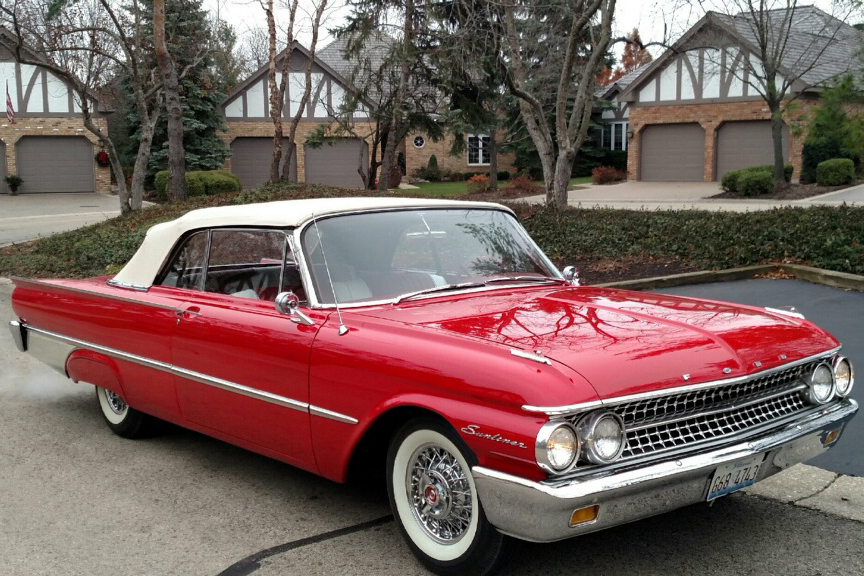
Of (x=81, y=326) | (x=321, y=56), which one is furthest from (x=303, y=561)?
(x=321, y=56)

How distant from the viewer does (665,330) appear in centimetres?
385

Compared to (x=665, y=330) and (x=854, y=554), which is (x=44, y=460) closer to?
(x=665, y=330)

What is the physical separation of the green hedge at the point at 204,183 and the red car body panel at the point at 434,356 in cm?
2575

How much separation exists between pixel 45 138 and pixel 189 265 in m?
37.1

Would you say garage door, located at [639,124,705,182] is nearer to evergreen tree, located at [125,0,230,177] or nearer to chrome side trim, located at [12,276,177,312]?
evergreen tree, located at [125,0,230,177]

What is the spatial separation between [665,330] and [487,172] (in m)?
42.3

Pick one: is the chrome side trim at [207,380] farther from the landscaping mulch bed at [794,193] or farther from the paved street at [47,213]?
the landscaping mulch bed at [794,193]

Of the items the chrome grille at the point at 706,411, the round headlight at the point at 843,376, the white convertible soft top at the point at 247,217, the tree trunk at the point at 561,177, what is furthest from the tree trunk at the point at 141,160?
the chrome grille at the point at 706,411

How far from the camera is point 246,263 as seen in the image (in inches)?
205

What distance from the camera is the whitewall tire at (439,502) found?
353 cm

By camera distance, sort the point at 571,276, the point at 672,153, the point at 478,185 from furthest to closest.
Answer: the point at 672,153
the point at 478,185
the point at 571,276

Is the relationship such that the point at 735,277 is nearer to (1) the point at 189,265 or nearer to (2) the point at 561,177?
(2) the point at 561,177

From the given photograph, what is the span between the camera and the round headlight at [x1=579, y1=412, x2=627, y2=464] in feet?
10.8

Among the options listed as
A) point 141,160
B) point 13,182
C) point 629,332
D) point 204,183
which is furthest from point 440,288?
point 13,182
